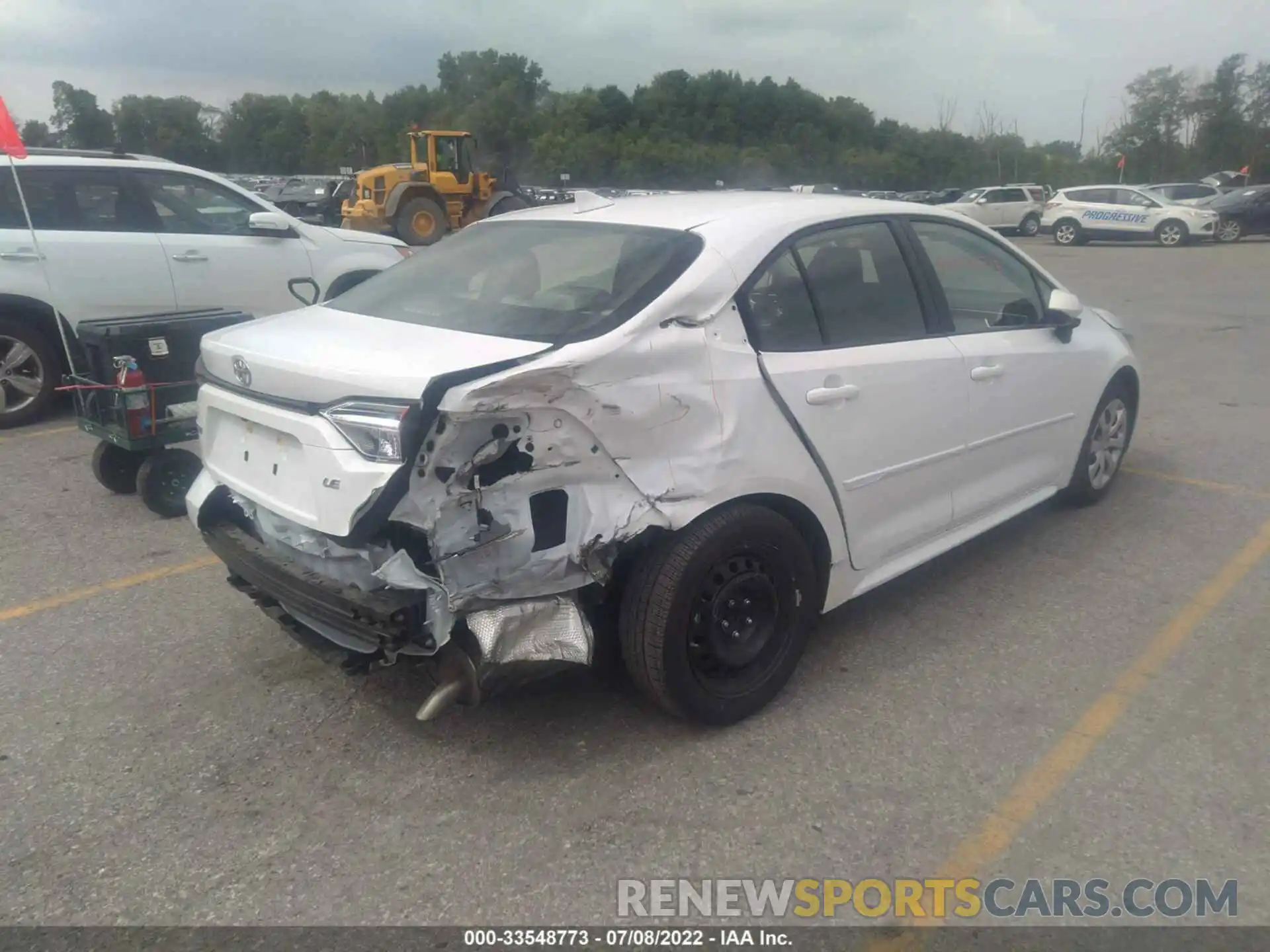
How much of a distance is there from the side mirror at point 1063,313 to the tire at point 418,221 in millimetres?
18397

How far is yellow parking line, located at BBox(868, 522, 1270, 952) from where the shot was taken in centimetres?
265

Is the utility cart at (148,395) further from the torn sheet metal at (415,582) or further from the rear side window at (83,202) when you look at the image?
the torn sheet metal at (415,582)

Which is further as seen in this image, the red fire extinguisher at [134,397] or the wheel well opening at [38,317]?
the wheel well opening at [38,317]

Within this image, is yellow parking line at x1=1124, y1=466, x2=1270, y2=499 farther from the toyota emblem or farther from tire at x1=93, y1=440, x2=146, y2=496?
tire at x1=93, y1=440, x2=146, y2=496

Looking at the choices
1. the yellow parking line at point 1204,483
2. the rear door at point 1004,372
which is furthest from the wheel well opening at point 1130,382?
the yellow parking line at point 1204,483

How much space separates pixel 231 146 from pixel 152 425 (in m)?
50.6

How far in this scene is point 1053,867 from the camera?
2641mm

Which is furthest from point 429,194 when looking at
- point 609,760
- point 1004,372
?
point 609,760

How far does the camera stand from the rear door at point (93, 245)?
271 inches

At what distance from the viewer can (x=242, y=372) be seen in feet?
10.5

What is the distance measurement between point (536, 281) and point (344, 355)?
77 centimetres

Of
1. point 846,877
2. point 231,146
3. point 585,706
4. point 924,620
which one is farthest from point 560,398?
point 231,146

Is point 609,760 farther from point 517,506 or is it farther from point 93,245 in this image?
point 93,245

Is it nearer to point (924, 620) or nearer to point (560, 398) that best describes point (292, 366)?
point (560, 398)
